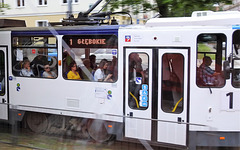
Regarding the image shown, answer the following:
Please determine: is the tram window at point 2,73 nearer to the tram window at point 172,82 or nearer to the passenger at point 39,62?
the passenger at point 39,62

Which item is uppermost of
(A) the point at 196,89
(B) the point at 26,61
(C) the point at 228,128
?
(B) the point at 26,61

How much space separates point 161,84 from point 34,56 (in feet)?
11.9

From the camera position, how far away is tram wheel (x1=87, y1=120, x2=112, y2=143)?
7.83 m

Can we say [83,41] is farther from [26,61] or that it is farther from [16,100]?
[16,100]

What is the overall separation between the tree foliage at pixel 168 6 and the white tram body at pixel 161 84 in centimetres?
213

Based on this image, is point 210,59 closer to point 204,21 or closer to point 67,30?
point 204,21

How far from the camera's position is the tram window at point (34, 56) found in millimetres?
8449

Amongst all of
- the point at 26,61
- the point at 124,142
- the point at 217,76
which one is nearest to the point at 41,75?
the point at 26,61

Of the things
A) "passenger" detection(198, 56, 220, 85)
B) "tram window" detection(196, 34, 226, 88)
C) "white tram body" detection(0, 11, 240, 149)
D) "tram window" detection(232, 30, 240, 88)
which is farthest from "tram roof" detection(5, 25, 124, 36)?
"tram window" detection(232, 30, 240, 88)

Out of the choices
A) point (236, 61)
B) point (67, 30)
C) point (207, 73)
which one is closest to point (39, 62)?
point (67, 30)

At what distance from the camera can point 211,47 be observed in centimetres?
699

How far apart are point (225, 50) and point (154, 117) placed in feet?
6.80

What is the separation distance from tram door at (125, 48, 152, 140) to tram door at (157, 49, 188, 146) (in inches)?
10.6

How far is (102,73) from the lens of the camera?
787cm
